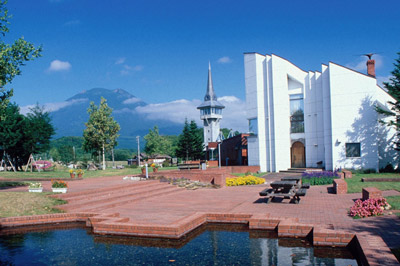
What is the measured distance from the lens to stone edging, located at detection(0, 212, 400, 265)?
6008 mm

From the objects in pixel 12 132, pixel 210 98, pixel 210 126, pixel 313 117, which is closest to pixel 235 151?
pixel 313 117

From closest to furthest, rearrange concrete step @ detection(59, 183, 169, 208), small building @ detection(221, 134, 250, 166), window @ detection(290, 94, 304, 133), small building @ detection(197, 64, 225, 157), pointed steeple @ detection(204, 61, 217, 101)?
concrete step @ detection(59, 183, 169, 208) < window @ detection(290, 94, 304, 133) < small building @ detection(221, 134, 250, 166) < small building @ detection(197, 64, 225, 157) < pointed steeple @ detection(204, 61, 217, 101)

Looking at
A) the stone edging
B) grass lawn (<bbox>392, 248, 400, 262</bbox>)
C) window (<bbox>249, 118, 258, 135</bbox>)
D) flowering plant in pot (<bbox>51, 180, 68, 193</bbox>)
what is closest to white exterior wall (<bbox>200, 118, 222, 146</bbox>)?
window (<bbox>249, 118, 258, 135</bbox>)

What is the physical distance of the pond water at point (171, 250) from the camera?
21.3 ft

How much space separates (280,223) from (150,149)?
6548 cm

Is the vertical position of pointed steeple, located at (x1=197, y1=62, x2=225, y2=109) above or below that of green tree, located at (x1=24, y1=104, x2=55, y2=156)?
above

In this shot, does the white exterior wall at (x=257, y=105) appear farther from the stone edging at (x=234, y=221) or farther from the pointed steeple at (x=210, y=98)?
the pointed steeple at (x=210, y=98)

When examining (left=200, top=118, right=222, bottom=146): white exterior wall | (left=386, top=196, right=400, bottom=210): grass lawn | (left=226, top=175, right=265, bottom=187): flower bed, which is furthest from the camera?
(left=200, top=118, right=222, bottom=146): white exterior wall

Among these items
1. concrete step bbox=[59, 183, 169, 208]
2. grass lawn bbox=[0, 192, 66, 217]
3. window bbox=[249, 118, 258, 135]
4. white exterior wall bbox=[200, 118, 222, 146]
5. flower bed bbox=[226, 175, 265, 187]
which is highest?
white exterior wall bbox=[200, 118, 222, 146]

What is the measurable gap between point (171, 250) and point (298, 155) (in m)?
26.4

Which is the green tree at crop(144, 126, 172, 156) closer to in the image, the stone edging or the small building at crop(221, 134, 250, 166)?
the small building at crop(221, 134, 250, 166)

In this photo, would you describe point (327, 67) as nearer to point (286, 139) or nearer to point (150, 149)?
point (286, 139)

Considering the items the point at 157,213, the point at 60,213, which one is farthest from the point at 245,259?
the point at 60,213

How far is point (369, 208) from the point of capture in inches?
370
